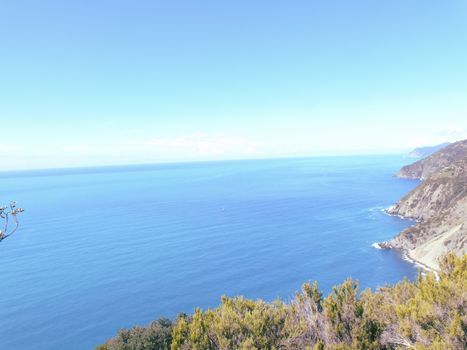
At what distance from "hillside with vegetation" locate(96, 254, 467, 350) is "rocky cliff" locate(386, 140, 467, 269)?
65679mm

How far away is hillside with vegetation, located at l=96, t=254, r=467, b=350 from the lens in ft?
65.2

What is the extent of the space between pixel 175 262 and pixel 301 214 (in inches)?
3233

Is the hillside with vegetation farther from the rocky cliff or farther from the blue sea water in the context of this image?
the rocky cliff

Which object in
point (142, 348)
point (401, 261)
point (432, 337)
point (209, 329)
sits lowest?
point (401, 261)

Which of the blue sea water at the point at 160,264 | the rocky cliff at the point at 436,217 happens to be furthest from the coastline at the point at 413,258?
the blue sea water at the point at 160,264

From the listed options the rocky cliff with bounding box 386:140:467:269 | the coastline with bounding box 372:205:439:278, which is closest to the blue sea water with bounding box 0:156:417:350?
the coastline with bounding box 372:205:439:278

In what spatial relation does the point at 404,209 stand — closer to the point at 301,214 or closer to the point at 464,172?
the point at 464,172

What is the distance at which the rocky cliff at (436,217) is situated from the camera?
101 metres

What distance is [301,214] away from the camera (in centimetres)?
16688

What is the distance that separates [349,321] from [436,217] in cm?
11903

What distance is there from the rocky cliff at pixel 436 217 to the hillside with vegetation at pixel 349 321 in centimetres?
6568

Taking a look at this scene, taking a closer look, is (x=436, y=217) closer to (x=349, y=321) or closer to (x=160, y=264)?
(x=160, y=264)

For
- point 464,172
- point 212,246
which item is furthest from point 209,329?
point 464,172

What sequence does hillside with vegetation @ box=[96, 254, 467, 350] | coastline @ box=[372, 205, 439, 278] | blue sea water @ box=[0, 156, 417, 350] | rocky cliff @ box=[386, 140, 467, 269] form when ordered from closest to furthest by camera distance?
hillside with vegetation @ box=[96, 254, 467, 350], blue sea water @ box=[0, 156, 417, 350], coastline @ box=[372, 205, 439, 278], rocky cliff @ box=[386, 140, 467, 269]
